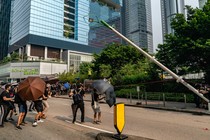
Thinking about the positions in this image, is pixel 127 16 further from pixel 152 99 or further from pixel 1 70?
pixel 152 99

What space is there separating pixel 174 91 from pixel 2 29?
128 m

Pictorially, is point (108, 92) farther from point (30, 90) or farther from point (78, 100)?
point (30, 90)

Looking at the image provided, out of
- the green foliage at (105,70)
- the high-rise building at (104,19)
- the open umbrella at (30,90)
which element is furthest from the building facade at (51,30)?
the open umbrella at (30,90)

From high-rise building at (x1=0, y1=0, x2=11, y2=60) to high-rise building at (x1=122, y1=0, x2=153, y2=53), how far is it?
69.9m

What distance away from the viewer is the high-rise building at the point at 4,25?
112 meters

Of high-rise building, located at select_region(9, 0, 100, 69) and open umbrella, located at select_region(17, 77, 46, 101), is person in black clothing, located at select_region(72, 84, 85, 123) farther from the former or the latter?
high-rise building, located at select_region(9, 0, 100, 69)

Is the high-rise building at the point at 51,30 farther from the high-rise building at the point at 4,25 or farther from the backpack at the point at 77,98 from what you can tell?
the backpack at the point at 77,98

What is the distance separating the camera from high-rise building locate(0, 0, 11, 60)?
11226 centimetres

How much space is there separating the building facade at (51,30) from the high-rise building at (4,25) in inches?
909

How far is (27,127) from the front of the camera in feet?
25.0

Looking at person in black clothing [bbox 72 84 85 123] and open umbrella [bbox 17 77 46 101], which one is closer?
open umbrella [bbox 17 77 46 101]

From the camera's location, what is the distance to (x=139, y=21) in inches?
4481

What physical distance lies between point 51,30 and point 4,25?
184ft

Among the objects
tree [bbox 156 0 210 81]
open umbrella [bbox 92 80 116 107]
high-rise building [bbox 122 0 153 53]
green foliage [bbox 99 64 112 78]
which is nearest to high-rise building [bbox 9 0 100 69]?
high-rise building [bbox 122 0 153 53]
